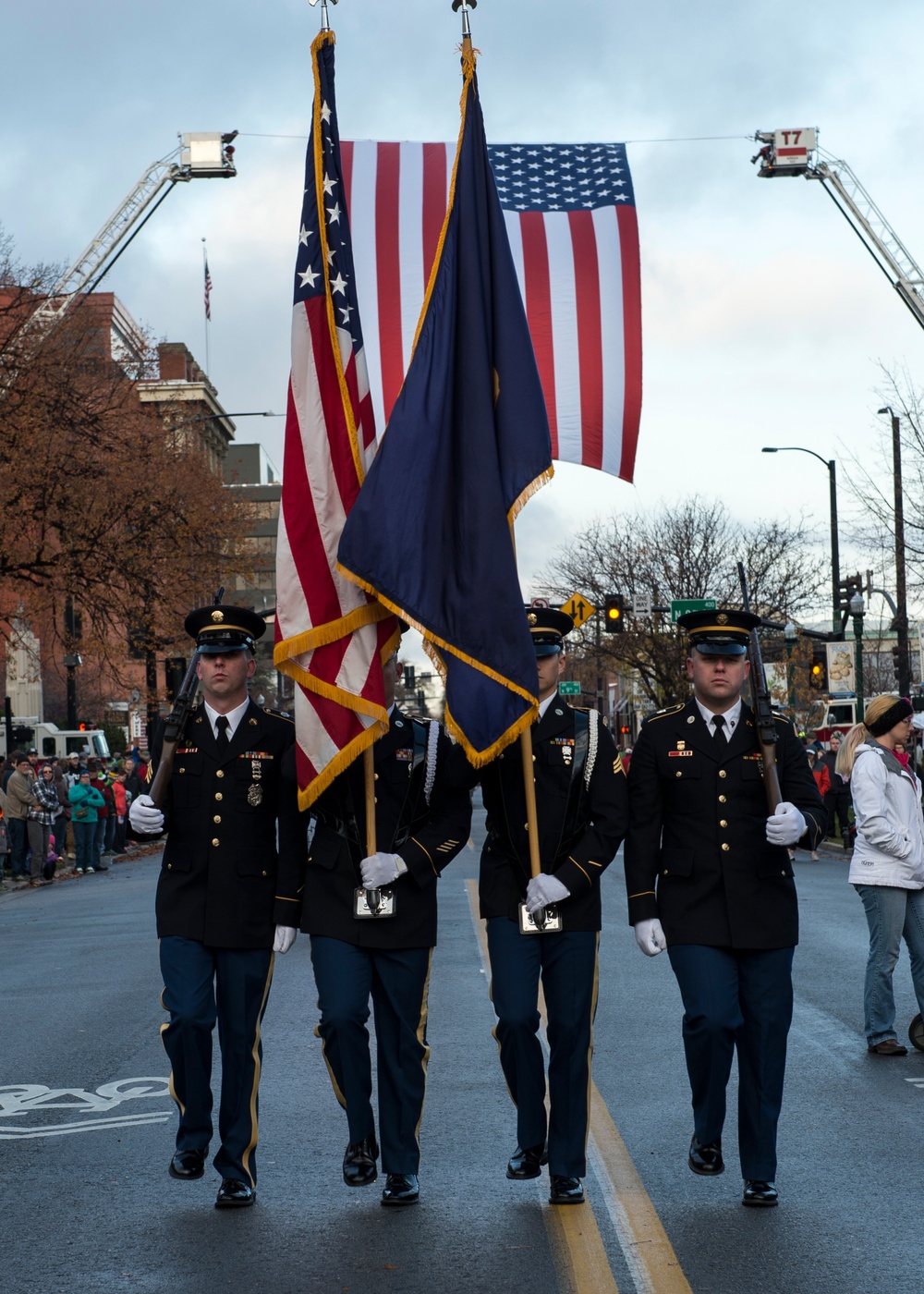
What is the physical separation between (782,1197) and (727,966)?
83cm

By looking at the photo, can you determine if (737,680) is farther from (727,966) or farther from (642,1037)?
(642,1037)

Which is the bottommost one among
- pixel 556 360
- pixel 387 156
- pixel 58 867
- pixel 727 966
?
pixel 58 867

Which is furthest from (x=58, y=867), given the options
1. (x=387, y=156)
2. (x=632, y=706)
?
(x=632, y=706)

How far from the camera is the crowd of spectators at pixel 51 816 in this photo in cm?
2364

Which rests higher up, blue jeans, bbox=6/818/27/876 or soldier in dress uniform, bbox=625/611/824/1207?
soldier in dress uniform, bbox=625/611/824/1207

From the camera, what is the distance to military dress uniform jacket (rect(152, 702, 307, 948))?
19.5 ft

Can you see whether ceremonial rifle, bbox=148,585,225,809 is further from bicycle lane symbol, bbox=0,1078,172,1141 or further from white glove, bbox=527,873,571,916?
bicycle lane symbol, bbox=0,1078,172,1141

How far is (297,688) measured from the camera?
248 inches

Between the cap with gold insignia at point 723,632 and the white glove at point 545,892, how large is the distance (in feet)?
3.58

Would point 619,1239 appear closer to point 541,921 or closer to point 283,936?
point 541,921

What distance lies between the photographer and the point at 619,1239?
5.29 metres

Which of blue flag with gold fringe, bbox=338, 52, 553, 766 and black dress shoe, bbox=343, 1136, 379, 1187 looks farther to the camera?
blue flag with gold fringe, bbox=338, 52, 553, 766

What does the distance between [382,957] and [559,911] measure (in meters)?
0.66

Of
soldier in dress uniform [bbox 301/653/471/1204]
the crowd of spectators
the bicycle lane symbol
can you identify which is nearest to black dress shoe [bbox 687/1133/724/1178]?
soldier in dress uniform [bbox 301/653/471/1204]
